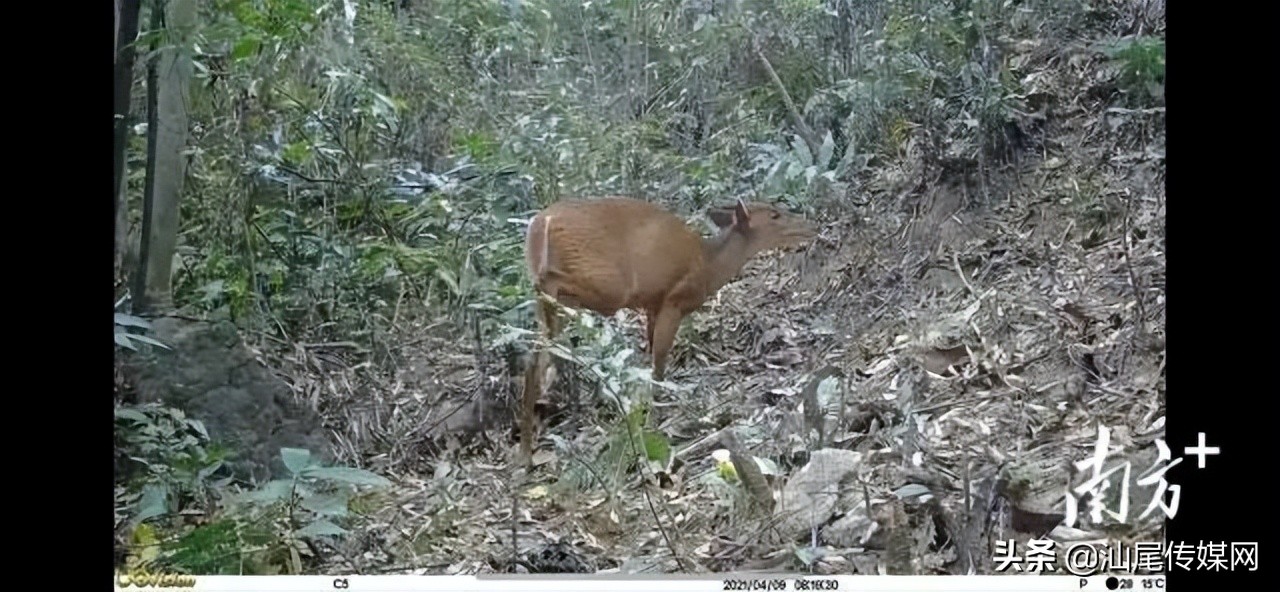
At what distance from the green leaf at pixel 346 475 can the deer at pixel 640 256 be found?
393mm

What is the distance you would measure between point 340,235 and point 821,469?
136 centimetres

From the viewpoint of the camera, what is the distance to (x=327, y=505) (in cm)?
327

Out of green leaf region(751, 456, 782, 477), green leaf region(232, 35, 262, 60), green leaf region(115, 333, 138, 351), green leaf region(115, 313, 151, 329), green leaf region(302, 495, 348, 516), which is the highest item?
green leaf region(232, 35, 262, 60)

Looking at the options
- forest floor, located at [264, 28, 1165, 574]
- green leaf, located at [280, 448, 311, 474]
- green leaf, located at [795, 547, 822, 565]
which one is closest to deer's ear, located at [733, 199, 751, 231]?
forest floor, located at [264, 28, 1165, 574]

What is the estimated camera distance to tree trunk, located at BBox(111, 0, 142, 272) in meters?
3.26

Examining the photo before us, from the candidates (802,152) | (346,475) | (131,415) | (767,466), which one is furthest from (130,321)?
(802,152)

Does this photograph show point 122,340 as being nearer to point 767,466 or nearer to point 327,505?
point 327,505

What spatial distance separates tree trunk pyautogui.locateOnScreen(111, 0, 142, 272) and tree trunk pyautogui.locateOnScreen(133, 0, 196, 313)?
51mm

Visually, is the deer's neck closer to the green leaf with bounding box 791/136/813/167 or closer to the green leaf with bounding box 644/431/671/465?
the green leaf with bounding box 791/136/813/167

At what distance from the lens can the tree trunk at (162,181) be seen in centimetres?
328

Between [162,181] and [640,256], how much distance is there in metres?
1.24

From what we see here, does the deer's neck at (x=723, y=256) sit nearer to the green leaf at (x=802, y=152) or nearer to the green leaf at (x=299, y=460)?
the green leaf at (x=802, y=152)
